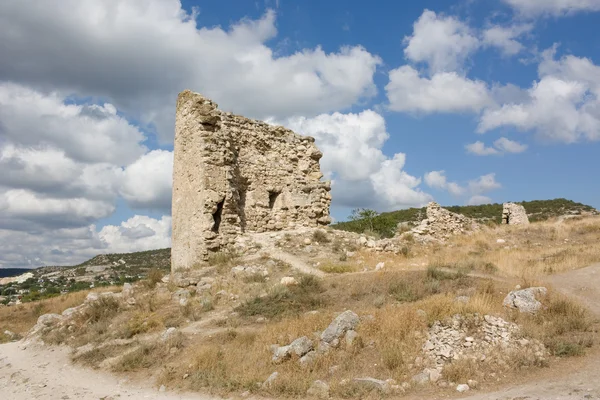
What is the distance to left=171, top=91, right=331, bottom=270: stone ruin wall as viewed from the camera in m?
14.5

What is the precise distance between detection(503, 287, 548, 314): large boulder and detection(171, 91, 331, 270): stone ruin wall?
9.39m

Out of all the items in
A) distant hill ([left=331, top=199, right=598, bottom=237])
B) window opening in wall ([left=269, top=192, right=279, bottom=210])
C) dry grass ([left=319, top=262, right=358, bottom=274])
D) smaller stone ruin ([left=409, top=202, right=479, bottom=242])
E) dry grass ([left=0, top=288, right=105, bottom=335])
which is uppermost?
distant hill ([left=331, top=199, right=598, bottom=237])

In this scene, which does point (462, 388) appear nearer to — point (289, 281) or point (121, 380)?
point (121, 380)

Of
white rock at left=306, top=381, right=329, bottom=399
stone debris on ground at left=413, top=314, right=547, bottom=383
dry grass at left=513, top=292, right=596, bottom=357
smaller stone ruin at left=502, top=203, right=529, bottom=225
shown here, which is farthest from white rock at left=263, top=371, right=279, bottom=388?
smaller stone ruin at left=502, top=203, right=529, bottom=225

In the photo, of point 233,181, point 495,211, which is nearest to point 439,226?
point 233,181

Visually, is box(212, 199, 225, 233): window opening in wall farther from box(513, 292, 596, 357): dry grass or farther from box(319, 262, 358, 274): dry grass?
box(513, 292, 596, 357): dry grass

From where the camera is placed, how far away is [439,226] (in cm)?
1870

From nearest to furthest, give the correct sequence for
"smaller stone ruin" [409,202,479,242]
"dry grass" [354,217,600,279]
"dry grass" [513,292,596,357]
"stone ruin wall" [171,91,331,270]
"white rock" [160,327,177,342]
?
"dry grass" [513,292,596,357] < "white rock" [160,327,177,342] < "dry grass" [354,217,600,279] < "stone ruin wall" [171,91,331,270] < "smaller stone ruin" [409,202,479,242]

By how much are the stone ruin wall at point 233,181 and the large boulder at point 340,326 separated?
309 inches

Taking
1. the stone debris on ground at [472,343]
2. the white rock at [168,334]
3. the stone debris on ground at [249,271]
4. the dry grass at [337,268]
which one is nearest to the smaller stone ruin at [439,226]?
the dry grass at [337,268]


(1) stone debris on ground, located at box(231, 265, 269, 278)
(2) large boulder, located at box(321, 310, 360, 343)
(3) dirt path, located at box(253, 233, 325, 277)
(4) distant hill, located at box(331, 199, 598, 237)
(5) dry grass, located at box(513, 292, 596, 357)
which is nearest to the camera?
(5) dry grass, located at box(513, 292, 596, 357)

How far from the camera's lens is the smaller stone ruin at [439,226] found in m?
17.9

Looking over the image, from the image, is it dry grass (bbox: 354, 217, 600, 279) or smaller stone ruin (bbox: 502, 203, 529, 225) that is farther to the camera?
smaller stone ruin (bbox: 502, 203, 529, 225)

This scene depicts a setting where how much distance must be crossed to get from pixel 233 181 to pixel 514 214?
17121 mm
